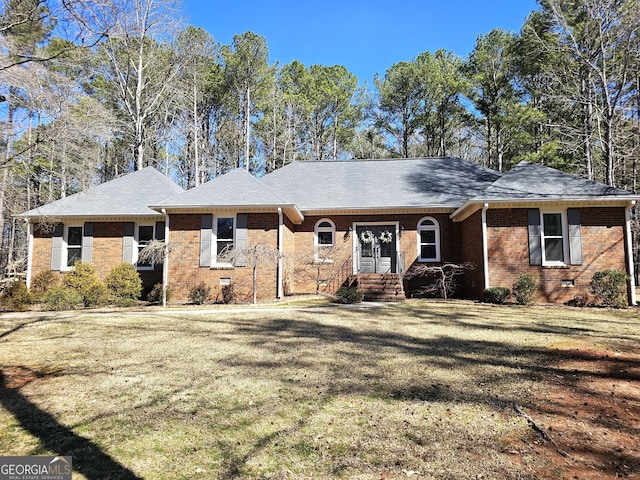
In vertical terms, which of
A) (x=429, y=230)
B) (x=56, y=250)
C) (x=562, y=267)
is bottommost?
(x=562, y=267)

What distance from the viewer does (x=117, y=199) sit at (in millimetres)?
14812

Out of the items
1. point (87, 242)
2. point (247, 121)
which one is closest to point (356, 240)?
point (87, 242)

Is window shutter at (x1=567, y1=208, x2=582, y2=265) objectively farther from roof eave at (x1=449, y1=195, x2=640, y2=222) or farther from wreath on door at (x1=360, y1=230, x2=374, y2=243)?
wreath on door at (x1=360, y1=230, x2=374, y2=243)

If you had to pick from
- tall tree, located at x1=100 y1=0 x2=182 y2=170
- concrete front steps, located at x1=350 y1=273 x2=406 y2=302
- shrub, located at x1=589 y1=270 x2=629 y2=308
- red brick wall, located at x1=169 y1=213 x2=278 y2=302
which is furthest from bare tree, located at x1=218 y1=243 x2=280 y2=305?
tall tree, located at x1=100 y1=0 x2=182 y2=170

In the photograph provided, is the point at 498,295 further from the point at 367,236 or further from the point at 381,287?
the point at 367,236

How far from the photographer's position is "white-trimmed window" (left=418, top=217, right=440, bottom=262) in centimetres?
1421

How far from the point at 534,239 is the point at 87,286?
580 inches

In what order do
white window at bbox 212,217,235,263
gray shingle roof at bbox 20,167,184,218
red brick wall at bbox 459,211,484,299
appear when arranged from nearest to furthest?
red brick wall at bbox 459,211,484,299 < white window at bbox 212,217,235,263 < gray shingle roof at bbox 20,167,184,218

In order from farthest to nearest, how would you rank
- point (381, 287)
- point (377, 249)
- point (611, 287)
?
point (377, 249) < point (381, 287) < point (611, 287)

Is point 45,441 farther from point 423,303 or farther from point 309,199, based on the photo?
point 309,199

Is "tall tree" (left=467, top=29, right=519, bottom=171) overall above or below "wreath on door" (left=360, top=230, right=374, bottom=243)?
above

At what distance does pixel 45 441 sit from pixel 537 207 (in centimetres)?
1299

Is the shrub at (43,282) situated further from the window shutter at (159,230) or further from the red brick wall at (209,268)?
the red brick wall at (209,268)

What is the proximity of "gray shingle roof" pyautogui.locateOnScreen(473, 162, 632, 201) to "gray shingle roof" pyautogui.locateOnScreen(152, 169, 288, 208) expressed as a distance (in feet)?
23.2
